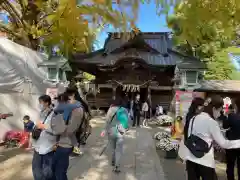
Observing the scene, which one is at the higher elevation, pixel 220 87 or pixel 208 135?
pixel 220 87

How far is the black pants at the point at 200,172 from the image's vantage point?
115 inches

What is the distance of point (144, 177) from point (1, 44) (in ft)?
20.2

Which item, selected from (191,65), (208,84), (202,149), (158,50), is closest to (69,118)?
(202,149)

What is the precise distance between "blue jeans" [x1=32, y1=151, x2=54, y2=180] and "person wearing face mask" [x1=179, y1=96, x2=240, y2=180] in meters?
1.91

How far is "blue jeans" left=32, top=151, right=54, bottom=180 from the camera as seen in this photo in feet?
11.1

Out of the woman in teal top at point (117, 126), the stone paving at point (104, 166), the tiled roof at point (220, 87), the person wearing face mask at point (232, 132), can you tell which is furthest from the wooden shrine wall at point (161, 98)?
the person wearing face mask at point (232, 132)

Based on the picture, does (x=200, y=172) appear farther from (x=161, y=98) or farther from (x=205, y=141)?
(x=161, y=98)

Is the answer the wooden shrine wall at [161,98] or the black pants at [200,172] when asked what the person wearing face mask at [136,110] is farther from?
the black pants at [200,172]

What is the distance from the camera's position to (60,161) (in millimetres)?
3387

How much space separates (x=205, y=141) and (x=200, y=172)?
43 centimetres

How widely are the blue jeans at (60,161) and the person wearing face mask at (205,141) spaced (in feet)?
5.47

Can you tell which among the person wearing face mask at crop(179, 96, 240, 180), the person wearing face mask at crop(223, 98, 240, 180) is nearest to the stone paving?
the person wearing face mask at crop(223, 98, 240, 180)

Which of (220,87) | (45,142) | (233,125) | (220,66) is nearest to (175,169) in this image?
(233,125)

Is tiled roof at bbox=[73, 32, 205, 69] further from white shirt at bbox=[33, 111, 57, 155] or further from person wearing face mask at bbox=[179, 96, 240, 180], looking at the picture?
white shirt at bbox=[33, 111, 57, 155]
